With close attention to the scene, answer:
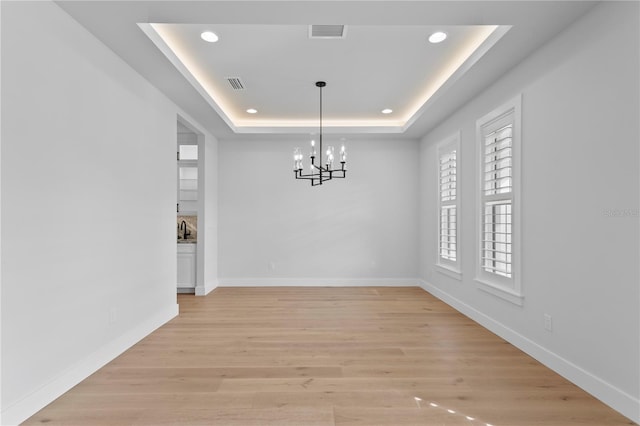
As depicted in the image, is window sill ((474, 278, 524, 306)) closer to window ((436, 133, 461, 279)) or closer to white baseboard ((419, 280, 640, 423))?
white baseboard ((419, 280, 640, 423))

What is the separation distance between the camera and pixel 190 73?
362 cm

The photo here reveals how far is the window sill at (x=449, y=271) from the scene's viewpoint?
4466 millimetres

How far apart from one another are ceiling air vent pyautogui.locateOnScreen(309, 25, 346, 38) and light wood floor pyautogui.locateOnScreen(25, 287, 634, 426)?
113 inches

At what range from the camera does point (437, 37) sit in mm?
3074

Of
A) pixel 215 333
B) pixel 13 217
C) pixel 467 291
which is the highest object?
pixel 13 217

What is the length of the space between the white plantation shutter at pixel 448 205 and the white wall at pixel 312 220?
3.02 ft

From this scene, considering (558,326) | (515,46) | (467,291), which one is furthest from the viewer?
(467,291)

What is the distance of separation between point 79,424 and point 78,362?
2.07 feet

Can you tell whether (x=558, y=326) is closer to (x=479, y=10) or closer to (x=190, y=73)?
(x=479, y=10)

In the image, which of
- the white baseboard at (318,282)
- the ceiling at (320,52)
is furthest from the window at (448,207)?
the white baseboard at (318,282)

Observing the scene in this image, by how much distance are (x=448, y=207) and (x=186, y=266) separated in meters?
4.27

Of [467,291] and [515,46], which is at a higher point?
[515,46]

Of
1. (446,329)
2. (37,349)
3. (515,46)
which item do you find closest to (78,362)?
(37,349)

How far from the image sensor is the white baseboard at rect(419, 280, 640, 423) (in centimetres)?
206
